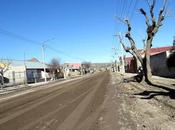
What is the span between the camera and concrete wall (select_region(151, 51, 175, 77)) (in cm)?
3974

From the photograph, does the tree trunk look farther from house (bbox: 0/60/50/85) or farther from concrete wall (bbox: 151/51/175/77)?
house (bbox: 0/60/50/85)

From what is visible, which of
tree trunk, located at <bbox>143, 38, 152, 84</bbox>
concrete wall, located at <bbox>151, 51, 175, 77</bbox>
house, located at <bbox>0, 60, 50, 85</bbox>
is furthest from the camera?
house, located at <bbox>0, 60, 50, 85</bbox>

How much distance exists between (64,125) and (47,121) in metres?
1.33

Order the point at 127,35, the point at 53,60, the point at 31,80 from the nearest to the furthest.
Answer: the point at 127,35
the point at 31,80
the point at 53,60

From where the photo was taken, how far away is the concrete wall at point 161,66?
3974 cm

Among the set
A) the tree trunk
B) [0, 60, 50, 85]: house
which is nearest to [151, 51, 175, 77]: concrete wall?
the tree trunk

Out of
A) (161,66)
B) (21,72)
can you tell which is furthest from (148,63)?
(21,72)

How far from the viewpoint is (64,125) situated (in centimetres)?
1036

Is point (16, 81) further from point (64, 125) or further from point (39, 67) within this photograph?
point (64, 125)

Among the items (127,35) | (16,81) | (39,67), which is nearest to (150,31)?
(127,35)

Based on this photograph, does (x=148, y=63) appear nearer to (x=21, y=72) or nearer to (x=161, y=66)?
(x=161, y=66)

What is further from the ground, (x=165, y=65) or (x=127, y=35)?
(x=127, y=35)

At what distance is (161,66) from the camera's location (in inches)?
1756

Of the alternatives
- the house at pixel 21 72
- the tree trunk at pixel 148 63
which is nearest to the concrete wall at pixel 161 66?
the tree trunk at pixel 148 63
